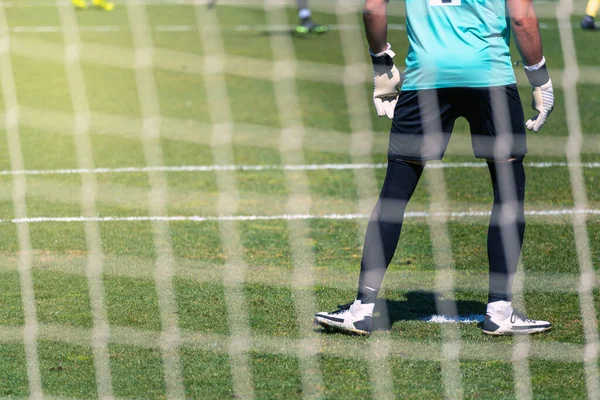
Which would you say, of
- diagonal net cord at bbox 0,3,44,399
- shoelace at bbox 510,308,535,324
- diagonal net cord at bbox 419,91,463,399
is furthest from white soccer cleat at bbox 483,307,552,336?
diagonal net cord at bbox 0,3,44,399

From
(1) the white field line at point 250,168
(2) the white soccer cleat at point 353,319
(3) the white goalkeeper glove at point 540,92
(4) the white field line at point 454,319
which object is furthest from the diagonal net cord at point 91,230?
(3) the white goalkeeper glove at point 540,92

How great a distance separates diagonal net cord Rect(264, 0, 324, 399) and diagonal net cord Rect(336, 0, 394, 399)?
252mm

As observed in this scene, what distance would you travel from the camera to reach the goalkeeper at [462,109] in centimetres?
426

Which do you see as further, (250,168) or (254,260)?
(250,168)

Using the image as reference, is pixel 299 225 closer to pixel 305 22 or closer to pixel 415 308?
pixel 415 308

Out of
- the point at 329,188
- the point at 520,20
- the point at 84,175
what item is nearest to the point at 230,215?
the point at 329,188

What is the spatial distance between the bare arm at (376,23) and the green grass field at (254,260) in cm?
129

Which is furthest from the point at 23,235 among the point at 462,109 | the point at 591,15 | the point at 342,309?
the point at 591,15

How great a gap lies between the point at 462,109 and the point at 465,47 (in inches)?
11.0

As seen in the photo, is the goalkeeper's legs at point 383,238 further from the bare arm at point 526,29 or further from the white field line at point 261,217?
the white field line at point 261,217

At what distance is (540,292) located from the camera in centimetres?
510

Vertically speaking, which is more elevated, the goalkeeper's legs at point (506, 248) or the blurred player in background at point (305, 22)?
the blurred player in background at point (305, 22)

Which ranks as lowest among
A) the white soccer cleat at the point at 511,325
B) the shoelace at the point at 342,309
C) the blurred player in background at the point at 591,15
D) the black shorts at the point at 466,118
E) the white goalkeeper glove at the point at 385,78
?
the white soccer cleat at the point at 511,325

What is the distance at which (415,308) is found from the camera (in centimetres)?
488
